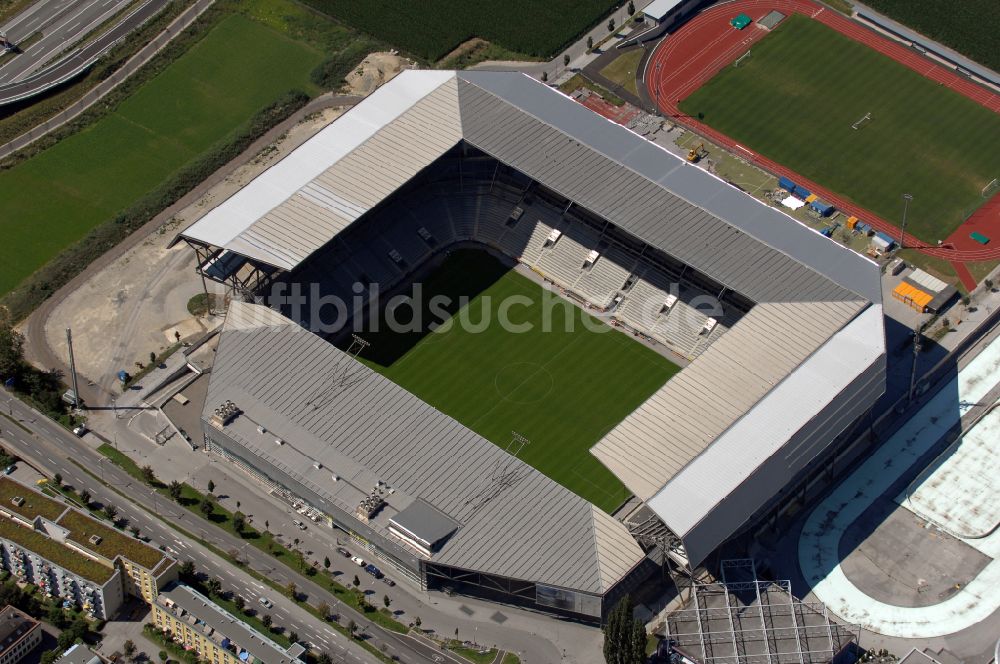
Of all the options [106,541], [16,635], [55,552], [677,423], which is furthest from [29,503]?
[677,423]

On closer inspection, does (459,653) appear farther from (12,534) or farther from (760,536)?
(12,534)

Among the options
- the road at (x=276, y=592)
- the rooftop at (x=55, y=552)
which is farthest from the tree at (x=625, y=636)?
the rooftop at (x=55, y=552)

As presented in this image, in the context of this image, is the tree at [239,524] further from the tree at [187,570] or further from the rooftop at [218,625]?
the rooftop at [218,625]

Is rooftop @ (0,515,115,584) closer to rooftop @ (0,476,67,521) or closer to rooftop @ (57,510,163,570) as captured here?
rooftop @ (57,510,163,570)

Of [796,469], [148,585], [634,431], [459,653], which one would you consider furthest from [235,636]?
[796,469]

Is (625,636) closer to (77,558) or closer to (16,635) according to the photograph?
(77,558)

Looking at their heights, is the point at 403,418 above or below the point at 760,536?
above
